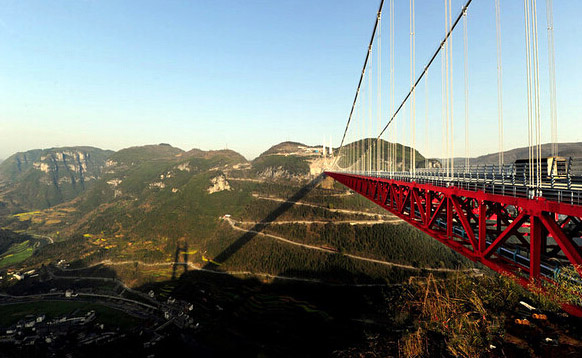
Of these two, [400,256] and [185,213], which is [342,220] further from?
[185,213]

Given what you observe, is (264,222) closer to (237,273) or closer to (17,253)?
(237,273)

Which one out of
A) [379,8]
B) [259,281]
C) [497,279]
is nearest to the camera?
[497,279]

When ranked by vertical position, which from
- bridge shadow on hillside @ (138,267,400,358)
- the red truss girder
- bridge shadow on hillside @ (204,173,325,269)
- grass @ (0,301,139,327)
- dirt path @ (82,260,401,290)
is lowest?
grass @ (0,301,139,327)

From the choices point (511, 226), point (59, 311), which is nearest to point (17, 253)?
point (59, 311)

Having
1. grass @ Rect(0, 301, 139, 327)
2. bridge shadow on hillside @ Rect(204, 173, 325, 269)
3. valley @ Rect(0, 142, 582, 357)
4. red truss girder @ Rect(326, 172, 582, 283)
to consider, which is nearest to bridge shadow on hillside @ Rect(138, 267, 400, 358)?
valley @ Rect(0, 142, 582, 357)

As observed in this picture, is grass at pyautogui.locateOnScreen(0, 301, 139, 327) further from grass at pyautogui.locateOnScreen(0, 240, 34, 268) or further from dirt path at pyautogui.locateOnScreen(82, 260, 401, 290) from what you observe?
grass at pyautogui.locateOnScreen(0, 240, 34, 268)

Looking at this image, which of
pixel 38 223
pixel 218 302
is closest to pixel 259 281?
pixel 218 302

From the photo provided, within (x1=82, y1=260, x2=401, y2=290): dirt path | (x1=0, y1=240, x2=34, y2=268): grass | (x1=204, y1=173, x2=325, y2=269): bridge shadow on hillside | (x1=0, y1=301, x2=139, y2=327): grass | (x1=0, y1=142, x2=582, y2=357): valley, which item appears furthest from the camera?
(x1=0, y1=240, x2=34, y2=268): grass
